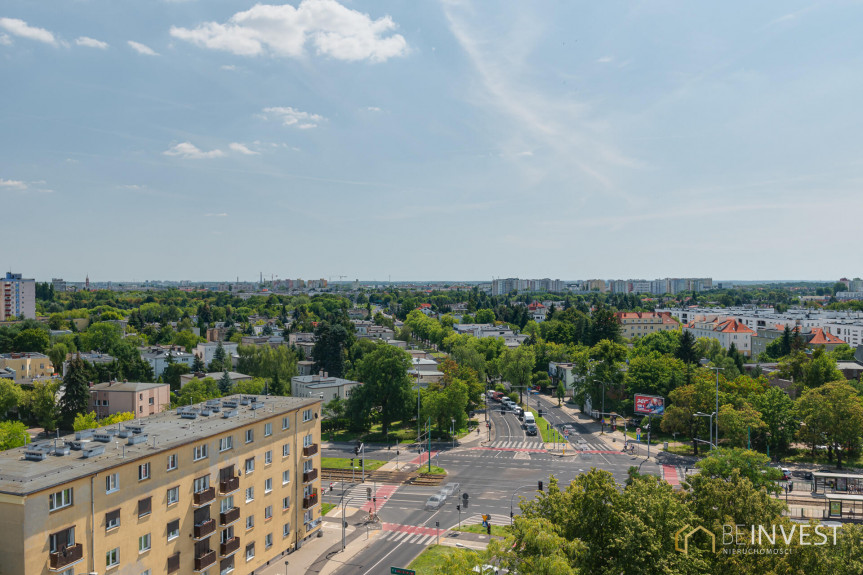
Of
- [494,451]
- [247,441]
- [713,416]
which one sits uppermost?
[247,441]

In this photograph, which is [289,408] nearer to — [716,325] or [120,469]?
[120,469]

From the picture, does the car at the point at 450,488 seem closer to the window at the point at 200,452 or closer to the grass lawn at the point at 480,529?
the grass lawn at the point at 480,529

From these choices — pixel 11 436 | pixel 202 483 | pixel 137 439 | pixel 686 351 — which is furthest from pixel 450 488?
pixel 686 351

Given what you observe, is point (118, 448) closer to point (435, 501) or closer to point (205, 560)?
point (205, 560)

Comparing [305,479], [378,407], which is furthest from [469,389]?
[305,479]

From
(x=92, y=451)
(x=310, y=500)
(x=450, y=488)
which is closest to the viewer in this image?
(x=92, y=451)

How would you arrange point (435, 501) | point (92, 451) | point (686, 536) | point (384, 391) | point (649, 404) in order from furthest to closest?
1. point (649, 404)
2. point (384, 391)
3. point (435, 501)
4. point (92, 451)
5. point (686, 536)
